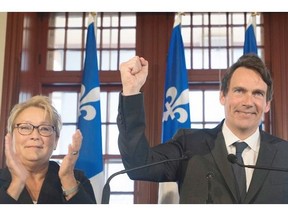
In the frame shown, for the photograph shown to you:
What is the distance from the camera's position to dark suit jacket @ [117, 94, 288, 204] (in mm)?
1973

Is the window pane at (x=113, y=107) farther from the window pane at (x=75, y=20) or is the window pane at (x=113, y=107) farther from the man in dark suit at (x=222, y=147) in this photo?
the man in dark suit at (x=222, y=147)

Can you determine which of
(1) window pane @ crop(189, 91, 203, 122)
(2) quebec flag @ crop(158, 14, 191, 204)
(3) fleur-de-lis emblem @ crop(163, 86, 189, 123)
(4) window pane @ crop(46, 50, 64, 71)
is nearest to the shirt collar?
(2) quebec flag @ crop(158, 14, 191, 204)

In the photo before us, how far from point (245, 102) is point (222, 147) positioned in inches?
8.0

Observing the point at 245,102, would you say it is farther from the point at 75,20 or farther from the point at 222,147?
the point at 75,20

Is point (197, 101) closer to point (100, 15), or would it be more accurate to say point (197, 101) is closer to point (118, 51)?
point (118, 51)

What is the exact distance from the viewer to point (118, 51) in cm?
468

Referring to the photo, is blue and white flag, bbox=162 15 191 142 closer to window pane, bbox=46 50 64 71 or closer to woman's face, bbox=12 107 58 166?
window pane, bbox=46 50 64 71

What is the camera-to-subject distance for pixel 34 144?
2.31 meters

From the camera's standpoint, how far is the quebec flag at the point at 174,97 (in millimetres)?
3859

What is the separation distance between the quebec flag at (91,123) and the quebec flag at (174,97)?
0.48 metres
